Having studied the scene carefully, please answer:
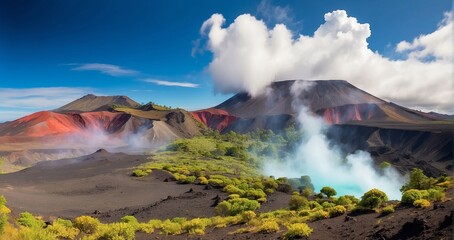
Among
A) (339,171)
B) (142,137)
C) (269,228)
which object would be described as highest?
(142,137)

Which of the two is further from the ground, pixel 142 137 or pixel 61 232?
pixel 142 137

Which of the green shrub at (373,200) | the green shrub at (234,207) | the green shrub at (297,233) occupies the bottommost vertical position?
the green shrub at (234,207)

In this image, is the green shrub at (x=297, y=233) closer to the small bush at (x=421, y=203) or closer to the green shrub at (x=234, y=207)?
the small bush at (x=421, y=203)

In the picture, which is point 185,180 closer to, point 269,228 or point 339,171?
point 269,228

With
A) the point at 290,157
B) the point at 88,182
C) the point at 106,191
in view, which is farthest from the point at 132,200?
the point at 290,157

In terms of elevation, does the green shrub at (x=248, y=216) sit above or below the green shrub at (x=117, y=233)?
below

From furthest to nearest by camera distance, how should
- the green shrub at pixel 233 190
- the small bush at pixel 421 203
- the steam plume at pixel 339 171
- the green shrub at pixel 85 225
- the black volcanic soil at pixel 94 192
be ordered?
the steam plume at pixel 339 171
the green shrub at pixel 233 190
the black volcanic soil at pixel 94 192
the green shrub at pixel 85 225
the small bush at pixel 421 203

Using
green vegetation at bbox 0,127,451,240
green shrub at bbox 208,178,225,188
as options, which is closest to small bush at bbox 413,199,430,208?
green vegetation at bbox 0,127,451,240

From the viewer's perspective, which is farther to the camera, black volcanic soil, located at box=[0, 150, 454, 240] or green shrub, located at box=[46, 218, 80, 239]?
green shrub, located at box=[46, 218, 80, 239]

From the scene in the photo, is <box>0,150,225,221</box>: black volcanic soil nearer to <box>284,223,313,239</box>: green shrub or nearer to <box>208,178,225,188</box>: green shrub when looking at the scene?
<box>208,178,225,188</box>: green shrub

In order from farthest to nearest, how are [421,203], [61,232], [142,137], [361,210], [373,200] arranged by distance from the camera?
1. [142,137]
2. [361,210]
3. [373,200]
4. [421,203]
5. [61,232]

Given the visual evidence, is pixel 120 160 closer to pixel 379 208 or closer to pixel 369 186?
pixel 369 186

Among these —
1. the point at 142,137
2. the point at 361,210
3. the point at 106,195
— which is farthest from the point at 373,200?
the point at 142,137

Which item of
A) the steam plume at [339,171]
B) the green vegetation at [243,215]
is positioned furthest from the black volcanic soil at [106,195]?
the steam plume at [339,171]
